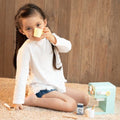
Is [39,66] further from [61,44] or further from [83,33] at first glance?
[83,33]

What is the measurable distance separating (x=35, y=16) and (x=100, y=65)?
2.88 feet

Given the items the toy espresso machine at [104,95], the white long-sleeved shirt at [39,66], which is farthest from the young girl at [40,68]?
the toy espresso machine at [104,95]

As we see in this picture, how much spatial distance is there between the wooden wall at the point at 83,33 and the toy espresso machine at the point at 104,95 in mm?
626

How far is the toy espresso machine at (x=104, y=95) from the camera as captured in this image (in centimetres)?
153

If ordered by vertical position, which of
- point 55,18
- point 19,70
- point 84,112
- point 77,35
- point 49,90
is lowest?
point 84,112

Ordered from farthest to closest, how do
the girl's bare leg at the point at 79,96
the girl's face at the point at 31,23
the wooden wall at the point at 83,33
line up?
the wooden wall at the point at 83,33, the girl's bare leg at the point at 79,96, the girl's face at the point at 31,23

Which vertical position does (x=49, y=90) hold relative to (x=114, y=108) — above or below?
above

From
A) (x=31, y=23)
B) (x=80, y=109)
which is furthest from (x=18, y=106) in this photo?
(x=31, y=23)

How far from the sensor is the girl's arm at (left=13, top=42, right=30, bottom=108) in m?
1.57

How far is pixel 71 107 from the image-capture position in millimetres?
1568

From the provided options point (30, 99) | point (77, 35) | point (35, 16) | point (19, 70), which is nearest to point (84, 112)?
point (30, 99)

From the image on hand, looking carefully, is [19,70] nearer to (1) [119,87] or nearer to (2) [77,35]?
(2) [77,35]

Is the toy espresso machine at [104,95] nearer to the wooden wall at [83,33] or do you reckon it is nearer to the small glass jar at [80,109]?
the small glass jar at [80,109]

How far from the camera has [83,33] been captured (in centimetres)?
218
